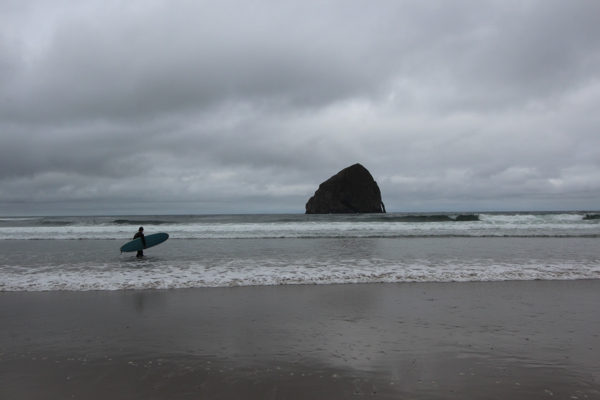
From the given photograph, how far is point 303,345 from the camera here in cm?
523

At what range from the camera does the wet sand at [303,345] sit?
399 cm

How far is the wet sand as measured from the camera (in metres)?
3.99

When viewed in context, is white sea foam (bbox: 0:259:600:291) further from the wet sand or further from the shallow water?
the wet sand

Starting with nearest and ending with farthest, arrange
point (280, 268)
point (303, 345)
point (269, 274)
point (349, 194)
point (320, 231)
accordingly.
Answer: point (303, 345)
point (269, 274)
point (280, 268)
point (320, 231)
point (349, 194)

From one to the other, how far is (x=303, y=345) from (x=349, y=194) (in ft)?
298

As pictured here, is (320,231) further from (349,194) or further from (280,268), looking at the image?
(349,194)

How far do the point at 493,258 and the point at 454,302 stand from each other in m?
7.45

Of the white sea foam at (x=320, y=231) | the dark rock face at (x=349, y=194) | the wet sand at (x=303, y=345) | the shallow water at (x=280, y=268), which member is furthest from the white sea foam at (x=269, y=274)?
the dark rock face at (x=349, y=194)

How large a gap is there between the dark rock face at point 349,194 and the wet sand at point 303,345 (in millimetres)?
85584

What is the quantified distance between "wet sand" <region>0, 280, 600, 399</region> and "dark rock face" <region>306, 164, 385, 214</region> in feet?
281

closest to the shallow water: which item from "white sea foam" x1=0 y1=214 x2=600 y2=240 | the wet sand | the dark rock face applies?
the wet sand

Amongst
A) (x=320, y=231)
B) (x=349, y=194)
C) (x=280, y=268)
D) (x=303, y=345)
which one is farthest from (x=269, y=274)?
(x=349, y=194)

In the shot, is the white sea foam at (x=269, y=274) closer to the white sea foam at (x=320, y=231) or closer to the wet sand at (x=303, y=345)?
Result: the wet sand at (x=303, y=345)

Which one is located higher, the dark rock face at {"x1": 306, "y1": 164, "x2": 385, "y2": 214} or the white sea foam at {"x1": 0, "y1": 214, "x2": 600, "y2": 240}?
the dark rock face at {"x1": 306, "y1": 164, "x2": 385, "y2": 214}
